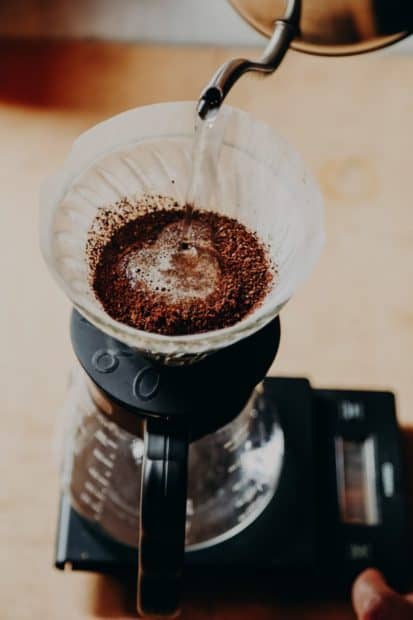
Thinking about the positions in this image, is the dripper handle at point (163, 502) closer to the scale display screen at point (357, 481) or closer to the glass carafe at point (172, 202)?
the glass carafe at point (172, 202)

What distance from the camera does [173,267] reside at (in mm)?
502

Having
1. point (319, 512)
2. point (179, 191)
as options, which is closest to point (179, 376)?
point (179, 191)

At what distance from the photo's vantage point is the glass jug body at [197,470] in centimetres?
68

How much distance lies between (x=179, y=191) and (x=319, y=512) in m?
0.33

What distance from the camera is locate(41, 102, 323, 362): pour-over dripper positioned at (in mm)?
444

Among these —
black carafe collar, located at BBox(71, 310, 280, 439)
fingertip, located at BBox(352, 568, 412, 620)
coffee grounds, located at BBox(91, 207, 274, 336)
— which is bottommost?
fingertip, located at BBox(352, 568, 412, 620)

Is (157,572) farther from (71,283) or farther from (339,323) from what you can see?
(339,323)

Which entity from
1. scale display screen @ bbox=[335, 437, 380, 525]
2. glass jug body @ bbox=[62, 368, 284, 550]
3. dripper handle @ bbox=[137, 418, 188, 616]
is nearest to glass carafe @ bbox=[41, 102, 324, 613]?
dripper handle @ bbox=[137, 418, 188, 616]

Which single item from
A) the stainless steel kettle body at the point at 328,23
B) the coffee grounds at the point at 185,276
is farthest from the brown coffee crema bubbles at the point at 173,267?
the stainless steel kettle body at the point at 328,23

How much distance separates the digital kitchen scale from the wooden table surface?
5 cm

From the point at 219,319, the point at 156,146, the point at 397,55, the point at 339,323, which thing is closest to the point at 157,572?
the point at 219,319

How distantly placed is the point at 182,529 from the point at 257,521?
22cm

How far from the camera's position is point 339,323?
811 mm

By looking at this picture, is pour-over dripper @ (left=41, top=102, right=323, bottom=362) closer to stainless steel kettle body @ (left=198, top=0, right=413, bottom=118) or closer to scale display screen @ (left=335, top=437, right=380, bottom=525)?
stainless steel kettle body @ (left=198, top=0, right=413, bottom=118)
